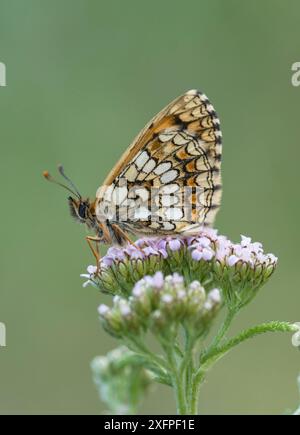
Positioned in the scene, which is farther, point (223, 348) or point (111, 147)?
point (111, 147)

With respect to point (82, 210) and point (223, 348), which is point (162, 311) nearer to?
point (223, 348)

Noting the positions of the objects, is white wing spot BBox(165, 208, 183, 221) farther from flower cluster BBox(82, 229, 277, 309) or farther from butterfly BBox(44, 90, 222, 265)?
flower cluster BBox(82, 229, 277, 309)

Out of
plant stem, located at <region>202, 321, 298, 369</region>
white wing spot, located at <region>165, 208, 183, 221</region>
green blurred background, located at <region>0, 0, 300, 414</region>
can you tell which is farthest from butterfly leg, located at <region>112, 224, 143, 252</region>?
green blurred background, located at <region>0, 0, 300, 414</region>

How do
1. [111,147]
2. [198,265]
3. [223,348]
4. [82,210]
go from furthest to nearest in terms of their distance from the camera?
[111,147] < [82,210] < [198,265] < [223,348]

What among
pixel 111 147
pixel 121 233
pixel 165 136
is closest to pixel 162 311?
pixel 121 233

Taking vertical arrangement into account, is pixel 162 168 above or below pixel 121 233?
above
